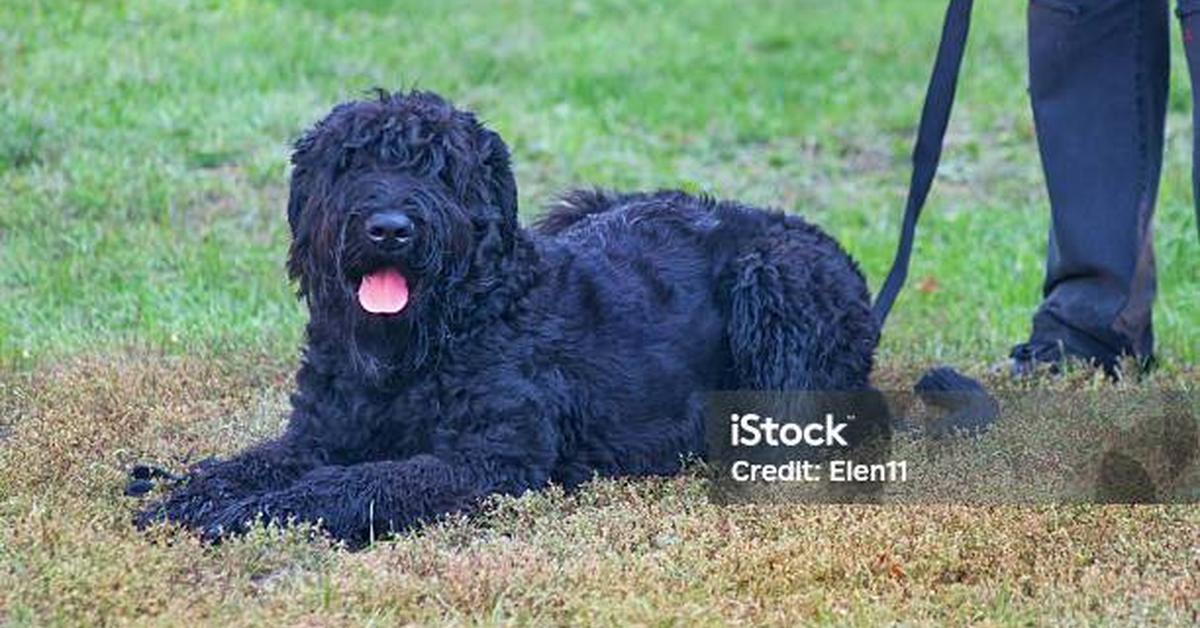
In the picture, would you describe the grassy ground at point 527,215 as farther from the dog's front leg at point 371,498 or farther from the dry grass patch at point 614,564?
the dog's front leg at point 371,498

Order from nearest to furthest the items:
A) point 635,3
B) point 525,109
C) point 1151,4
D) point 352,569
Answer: point 352,569 → point 1151,4 → point 525,109 → point 635,3

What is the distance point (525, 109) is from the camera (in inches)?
516

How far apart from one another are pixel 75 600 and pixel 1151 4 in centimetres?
465

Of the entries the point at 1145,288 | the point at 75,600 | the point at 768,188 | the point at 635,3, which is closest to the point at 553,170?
the point at 768,188

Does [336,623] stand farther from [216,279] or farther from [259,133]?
[259,133]

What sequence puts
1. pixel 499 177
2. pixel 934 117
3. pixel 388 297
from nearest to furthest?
pixel 388 297 < pixel 499 177 < pixel 934 117

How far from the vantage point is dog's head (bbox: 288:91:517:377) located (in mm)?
5980

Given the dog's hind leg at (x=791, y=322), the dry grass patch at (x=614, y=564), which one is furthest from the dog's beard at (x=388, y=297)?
the dog's hind leg at (x=791, y=322)

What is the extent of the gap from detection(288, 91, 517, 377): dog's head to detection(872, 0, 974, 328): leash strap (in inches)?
62.8

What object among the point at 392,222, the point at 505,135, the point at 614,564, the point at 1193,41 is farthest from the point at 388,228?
the point at 505,135

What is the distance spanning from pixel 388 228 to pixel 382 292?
0.24 m

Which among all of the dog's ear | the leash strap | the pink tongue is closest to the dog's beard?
the pink tongue

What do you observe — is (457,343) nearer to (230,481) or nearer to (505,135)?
(230,481)

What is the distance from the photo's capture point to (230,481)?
239 inches
